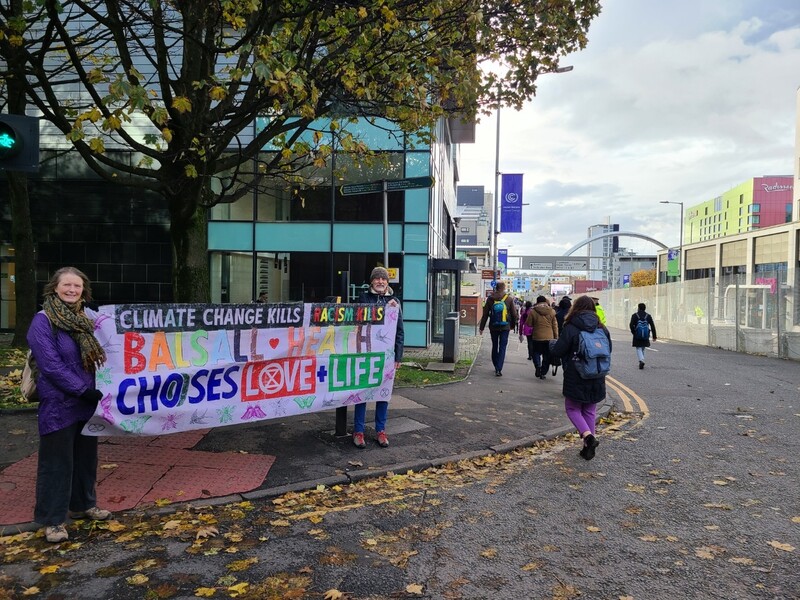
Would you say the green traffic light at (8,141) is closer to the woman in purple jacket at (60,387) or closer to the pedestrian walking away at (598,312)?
the woman in purple jacket at (60,387)

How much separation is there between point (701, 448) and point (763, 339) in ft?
48.0

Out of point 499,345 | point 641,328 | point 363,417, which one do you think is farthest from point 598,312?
point 363,417

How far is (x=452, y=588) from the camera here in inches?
132

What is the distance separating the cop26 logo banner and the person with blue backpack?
198cm

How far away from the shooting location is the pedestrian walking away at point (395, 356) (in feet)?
20.6

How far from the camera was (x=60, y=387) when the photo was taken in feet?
12.5

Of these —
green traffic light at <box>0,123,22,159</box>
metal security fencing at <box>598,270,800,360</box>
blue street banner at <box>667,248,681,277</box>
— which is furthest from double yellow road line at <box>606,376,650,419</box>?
blue street banner at <box>667,248,681,277</box>

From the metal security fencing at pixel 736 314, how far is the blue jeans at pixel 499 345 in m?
11.0

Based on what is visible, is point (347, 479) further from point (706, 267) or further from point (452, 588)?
point (706, 267)

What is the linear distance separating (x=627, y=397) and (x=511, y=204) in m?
19.1

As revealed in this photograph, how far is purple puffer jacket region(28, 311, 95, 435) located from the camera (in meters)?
3.74

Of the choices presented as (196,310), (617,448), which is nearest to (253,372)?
(196,310)

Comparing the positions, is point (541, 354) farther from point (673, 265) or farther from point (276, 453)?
point (673, 265)

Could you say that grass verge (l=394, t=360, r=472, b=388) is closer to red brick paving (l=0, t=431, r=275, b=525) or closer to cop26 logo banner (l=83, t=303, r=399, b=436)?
cop26 logo banner (l=83, t=303, r=399, b=436)
